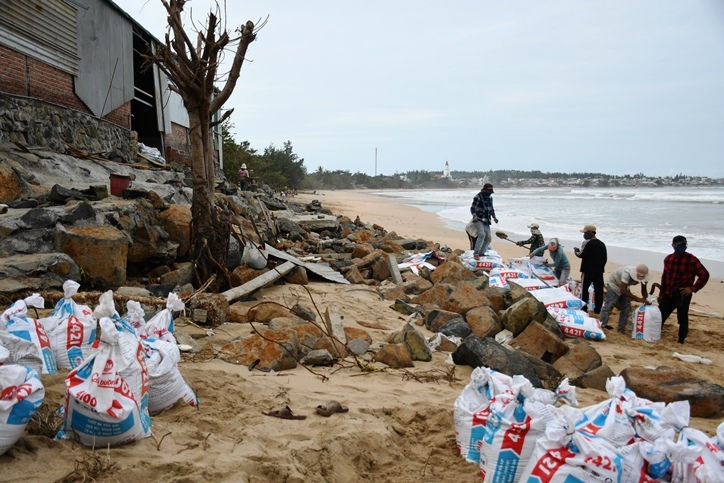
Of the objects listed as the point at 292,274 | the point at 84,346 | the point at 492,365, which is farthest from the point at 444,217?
the point at 84,346

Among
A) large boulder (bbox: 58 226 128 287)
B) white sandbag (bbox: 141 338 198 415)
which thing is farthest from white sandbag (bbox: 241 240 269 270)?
white sandbag (bbox: 141 338 198 415)

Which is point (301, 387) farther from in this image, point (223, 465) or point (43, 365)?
point (43, 365)

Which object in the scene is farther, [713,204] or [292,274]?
[713,204]

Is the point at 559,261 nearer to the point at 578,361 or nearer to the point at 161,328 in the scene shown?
the point at 578,361

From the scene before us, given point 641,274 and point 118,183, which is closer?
point 641,274

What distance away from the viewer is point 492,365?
4.20 m

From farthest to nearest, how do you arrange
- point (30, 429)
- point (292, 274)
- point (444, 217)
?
point (444, 217)
point (292, 274)
point (30, 429)

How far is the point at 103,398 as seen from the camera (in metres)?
2.19

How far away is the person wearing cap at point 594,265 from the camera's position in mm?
7137

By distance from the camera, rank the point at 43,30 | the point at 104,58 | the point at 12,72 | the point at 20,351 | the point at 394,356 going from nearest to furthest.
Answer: the point at 20,351, the point at 394,356, the point at 12,72, the point at 43,30, the point at 104,58

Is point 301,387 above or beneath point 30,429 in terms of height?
beneath

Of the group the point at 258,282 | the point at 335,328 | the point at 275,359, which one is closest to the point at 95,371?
the point at 275,359

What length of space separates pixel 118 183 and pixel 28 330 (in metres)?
4.78

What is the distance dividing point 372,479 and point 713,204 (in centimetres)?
3364
